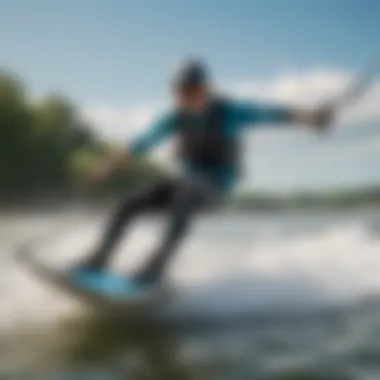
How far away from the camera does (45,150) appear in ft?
4.00

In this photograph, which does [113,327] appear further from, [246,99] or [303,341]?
[246,99]

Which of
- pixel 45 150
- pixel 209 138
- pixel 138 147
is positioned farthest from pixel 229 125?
pixel 45 150

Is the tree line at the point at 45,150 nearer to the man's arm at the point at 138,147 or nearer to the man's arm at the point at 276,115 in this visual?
the man's arm at the point at 138,147

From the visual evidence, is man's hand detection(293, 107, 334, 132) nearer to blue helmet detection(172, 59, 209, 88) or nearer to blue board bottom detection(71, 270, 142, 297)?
blue helmet detection(172, 59, 209, 88)

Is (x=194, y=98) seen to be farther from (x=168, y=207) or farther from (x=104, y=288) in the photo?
(x=104, y=288)

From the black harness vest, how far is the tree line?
62mm

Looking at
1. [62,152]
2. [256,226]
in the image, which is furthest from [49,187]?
[256,226]

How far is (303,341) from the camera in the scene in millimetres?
1192

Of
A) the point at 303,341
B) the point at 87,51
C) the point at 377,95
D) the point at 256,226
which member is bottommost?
the point at 303,341

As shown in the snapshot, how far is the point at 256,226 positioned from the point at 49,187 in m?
Result: 0.31

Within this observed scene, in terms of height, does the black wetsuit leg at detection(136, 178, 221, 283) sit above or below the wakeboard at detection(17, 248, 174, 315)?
above

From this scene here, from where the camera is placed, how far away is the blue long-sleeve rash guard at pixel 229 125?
1.21m

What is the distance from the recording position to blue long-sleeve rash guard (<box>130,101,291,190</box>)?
121 cm

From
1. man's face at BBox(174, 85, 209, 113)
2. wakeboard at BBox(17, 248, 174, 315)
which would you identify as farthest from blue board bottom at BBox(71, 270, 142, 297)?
man's face at BBox(174, 85, 209, 113)
